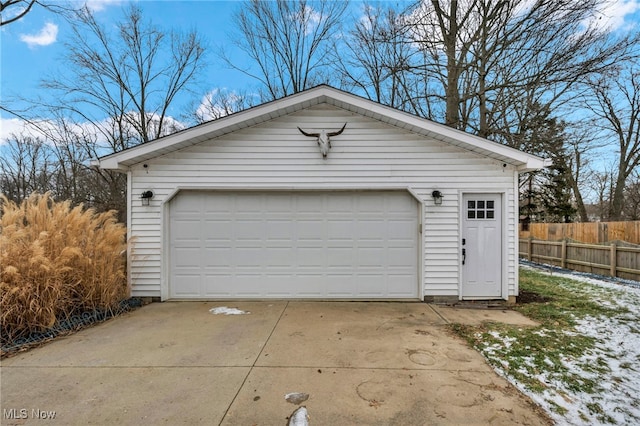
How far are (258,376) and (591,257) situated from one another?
37.8 ft

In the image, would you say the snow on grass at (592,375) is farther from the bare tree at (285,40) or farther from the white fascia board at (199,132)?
the bare tree at (285,40)

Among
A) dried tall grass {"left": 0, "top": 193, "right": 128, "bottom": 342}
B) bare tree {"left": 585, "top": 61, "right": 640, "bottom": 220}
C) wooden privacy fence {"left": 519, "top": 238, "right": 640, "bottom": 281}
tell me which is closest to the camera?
dried tall grass {"left": 0, "top": 193, "right": 128, "bottom": 342}

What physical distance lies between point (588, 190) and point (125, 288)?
30.3 metres

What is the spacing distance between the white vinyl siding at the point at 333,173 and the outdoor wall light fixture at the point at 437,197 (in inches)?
3.0

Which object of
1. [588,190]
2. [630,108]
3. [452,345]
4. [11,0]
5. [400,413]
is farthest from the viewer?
[588,190]

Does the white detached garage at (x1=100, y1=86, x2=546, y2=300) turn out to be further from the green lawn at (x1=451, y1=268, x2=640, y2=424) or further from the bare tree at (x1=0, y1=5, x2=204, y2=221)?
the bare tree at (x1=0, y1=5, x2=204, y2=221)

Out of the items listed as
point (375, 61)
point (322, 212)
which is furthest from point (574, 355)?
point (375, 61)

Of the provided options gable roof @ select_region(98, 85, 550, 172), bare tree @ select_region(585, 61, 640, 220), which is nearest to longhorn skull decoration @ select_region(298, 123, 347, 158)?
gable roof @ select_region(98, 85, 550, 172)

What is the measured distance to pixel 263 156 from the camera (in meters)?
6.22

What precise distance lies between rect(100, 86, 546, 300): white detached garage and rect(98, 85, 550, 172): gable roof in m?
0.06

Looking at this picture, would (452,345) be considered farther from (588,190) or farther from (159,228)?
(588,190)

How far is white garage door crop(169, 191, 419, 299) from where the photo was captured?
6309 mm

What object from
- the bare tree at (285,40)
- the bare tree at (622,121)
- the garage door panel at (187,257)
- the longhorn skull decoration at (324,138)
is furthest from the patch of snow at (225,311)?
the bare tree at (622,121)

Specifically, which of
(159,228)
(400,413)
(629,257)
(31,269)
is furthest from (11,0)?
(629,257)
